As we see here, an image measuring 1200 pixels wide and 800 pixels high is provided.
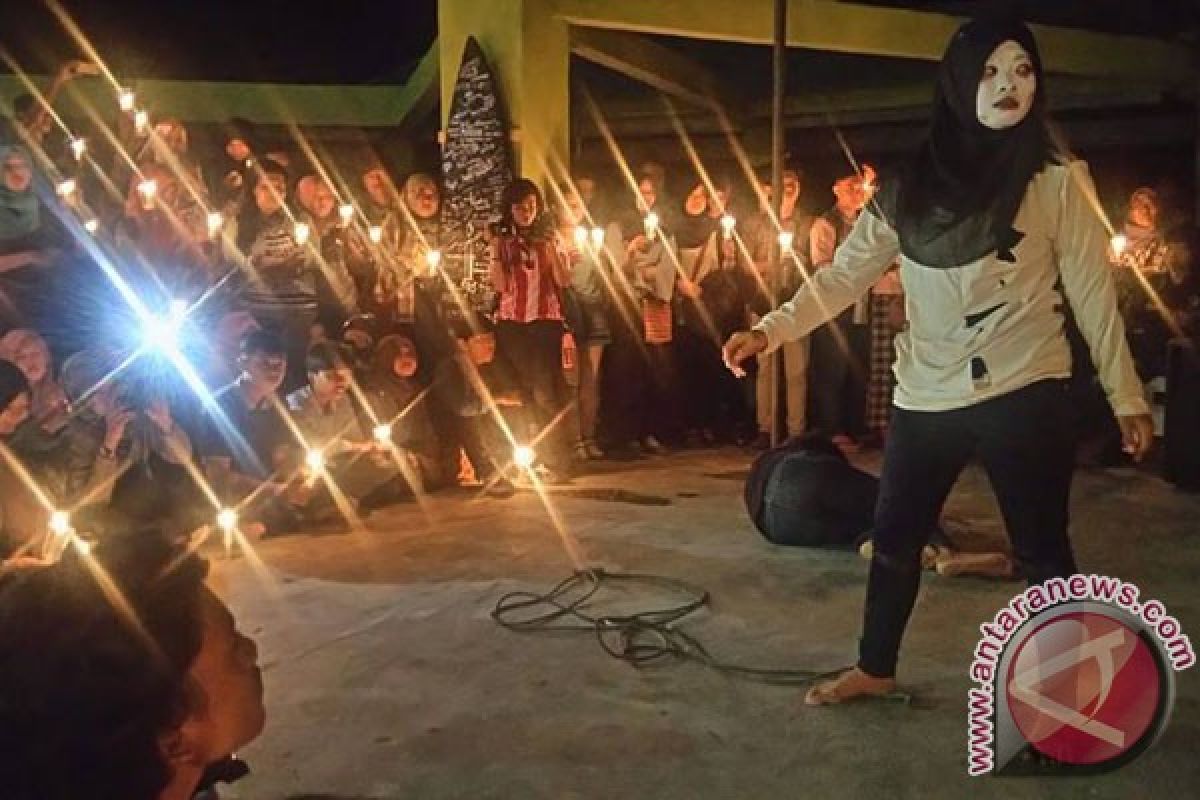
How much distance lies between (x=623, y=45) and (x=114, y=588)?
848 cm

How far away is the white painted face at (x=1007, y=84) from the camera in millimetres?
3420

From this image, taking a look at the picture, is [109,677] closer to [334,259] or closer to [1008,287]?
[1008,287]

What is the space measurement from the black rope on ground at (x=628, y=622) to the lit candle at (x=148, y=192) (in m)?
3.93

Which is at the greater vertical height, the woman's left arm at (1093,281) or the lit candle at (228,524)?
the woman's left arm at (1093,281)

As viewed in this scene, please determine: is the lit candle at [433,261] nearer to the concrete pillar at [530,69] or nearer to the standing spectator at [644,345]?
the concrete pillar at [530,69]

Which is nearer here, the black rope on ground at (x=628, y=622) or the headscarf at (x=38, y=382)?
the black rope on ground at (x=628, y=622)

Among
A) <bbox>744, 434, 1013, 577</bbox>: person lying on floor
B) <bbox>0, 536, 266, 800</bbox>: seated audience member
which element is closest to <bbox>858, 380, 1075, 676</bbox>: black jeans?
<bbox>744, 434, 1013, 577</bbox>: person lying on floor

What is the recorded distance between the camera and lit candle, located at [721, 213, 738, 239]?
8984 mm

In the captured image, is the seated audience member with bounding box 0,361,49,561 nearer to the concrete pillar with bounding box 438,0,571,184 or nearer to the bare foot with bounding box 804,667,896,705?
the bare foot with bounding box 804,667,896,705

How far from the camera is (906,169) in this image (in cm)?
374

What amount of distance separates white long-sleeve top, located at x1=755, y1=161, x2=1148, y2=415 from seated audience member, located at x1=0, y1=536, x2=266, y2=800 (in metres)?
2.16

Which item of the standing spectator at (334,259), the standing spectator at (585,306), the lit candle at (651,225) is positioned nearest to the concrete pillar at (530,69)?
the standing spectator at (585,306)

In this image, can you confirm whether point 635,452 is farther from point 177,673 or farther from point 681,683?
point 177,673

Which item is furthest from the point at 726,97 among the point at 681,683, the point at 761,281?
the point at 681,683
